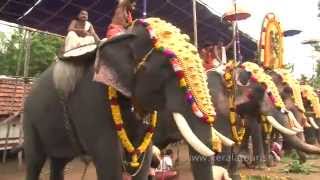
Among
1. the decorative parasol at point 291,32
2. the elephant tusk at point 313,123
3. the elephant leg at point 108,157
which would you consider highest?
the decorative parasol at point 291,32

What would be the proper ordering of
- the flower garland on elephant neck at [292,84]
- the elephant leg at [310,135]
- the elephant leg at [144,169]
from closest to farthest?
the elephant leg at [144,169], the flower garland on elephant neck at [292,84], the elephant leg at [310,135]

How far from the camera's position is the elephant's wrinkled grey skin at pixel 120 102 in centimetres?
377

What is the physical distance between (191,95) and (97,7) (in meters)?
5.97

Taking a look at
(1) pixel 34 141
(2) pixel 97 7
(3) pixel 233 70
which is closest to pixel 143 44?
(1) pixel 34 141

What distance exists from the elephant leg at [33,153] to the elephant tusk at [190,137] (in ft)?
6.24

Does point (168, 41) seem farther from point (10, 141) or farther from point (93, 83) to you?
point (10, 141)

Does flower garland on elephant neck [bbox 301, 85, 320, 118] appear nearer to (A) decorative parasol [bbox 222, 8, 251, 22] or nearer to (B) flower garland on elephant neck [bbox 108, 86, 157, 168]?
(A) decorative parasol [bbox 222, 8, 251, 22]

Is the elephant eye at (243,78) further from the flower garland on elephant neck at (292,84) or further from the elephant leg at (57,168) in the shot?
the elephant leg at (57,168)

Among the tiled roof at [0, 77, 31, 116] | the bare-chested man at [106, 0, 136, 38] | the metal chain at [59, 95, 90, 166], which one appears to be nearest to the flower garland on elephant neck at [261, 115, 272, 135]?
the bare-chested man at [106, 0, 136, 38]

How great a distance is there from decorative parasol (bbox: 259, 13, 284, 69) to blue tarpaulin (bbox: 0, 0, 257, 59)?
1.58 meters

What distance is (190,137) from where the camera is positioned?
3467 mm

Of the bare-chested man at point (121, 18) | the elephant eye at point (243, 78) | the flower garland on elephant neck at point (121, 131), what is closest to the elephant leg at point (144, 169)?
the flower garland on elephant neck at point (121, 131)

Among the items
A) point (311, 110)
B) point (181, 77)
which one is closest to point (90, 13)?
point (311, 110)

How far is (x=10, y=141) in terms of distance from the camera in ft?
32.3
